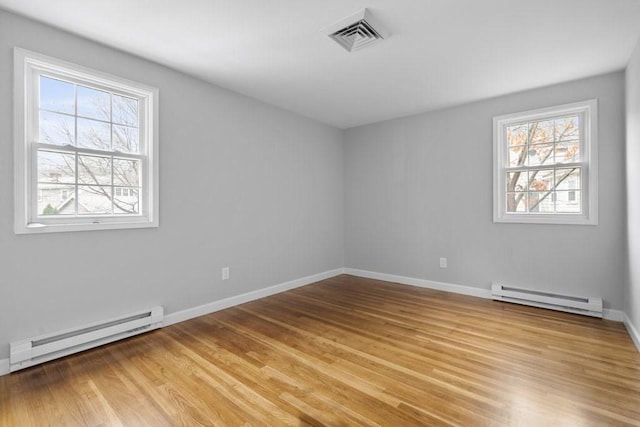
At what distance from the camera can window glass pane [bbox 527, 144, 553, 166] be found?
3572 millimetres

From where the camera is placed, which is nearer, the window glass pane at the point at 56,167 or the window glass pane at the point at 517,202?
the window glass pane at the point at 56,167

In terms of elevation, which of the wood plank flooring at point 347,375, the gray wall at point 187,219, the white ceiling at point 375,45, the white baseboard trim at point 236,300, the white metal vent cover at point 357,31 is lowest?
the wood plank flooring at point 347,375

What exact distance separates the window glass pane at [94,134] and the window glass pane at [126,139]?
0.06m

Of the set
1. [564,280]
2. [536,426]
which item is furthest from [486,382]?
[564,280]

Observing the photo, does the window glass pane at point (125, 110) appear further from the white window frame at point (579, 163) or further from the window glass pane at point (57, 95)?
the white window frame at point (579, 163)

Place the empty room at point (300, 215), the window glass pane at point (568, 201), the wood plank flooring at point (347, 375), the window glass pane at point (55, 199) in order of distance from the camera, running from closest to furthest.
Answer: the wood plank flooring at point (347, 375), the empty room at point (300, 215), the window glass pane at point (55, 199), the window glass pane at point (568, 201)

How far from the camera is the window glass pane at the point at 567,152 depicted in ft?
11.2

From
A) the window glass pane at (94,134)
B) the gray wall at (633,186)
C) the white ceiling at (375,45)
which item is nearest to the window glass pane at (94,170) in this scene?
the window glass pane at (94,134)

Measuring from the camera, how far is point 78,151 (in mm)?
2510

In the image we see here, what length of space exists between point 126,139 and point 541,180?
454 centimetres

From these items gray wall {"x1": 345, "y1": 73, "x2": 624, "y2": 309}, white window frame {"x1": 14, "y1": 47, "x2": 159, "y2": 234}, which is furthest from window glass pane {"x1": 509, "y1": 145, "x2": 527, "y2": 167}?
white window frame {"x1": 14, "y1": 47, "x2": 159, "y2": 234}

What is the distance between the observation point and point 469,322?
3080 millimetres

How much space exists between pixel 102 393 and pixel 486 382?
249 centimetres

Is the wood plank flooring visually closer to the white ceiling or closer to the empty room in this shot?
the empty room
